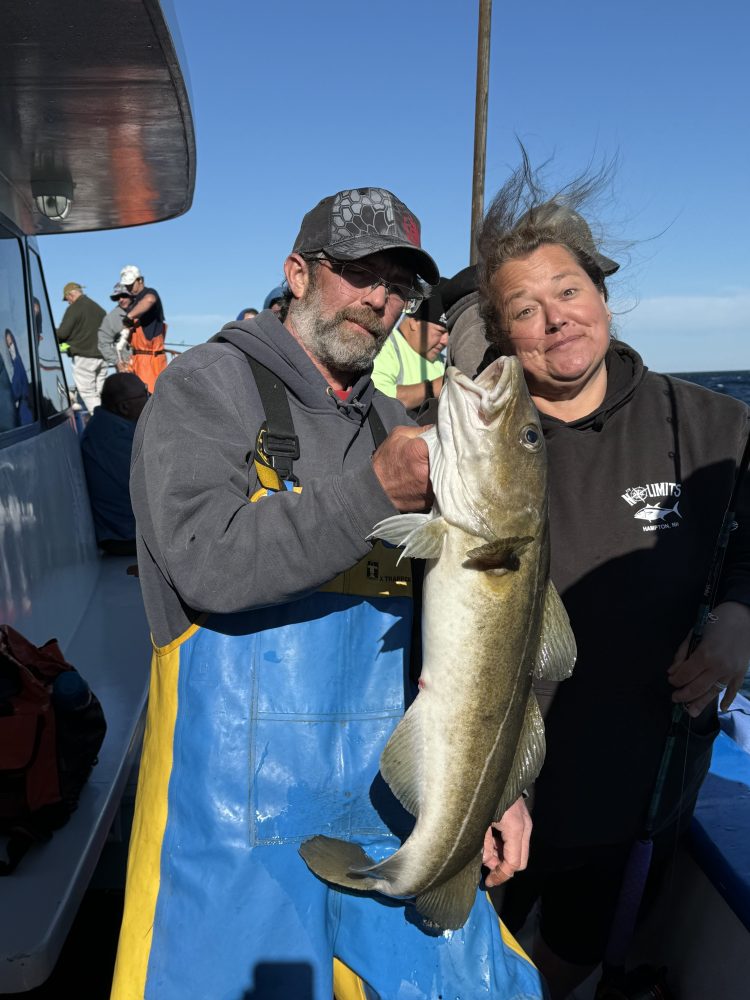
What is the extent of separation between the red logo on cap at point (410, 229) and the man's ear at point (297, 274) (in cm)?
34

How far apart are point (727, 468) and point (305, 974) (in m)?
1.97

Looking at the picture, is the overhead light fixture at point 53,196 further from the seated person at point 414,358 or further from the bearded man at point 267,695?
the bearded man at point 267,695

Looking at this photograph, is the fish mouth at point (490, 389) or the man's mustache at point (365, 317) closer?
the fish mouth at point (490, 389)

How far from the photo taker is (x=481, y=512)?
2.01m

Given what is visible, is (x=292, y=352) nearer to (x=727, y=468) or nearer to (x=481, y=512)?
(x=481, y=512)

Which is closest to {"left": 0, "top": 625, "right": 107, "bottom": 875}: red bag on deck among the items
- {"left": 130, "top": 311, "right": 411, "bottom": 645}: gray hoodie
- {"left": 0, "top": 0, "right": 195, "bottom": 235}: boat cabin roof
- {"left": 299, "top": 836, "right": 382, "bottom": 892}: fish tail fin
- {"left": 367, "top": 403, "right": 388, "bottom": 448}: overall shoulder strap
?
{"left": 130, "top": 311, "right": 411, "bottom": 645}: gray hoodie

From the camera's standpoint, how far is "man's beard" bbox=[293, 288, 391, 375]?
2.51 m

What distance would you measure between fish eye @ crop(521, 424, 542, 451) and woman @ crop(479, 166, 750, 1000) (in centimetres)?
62

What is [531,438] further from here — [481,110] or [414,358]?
[481,110]

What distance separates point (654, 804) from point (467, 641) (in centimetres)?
118

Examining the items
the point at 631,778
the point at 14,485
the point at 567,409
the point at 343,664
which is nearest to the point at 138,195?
the point at 14,485

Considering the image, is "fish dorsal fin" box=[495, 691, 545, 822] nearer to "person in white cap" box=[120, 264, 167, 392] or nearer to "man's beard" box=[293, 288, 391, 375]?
"man's beard" box=[293, 288, 391, 375]

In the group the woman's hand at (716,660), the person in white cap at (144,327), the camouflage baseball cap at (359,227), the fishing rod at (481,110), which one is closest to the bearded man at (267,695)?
the camouflage baseball cap at (359,227)

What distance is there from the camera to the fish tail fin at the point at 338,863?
206 cm
